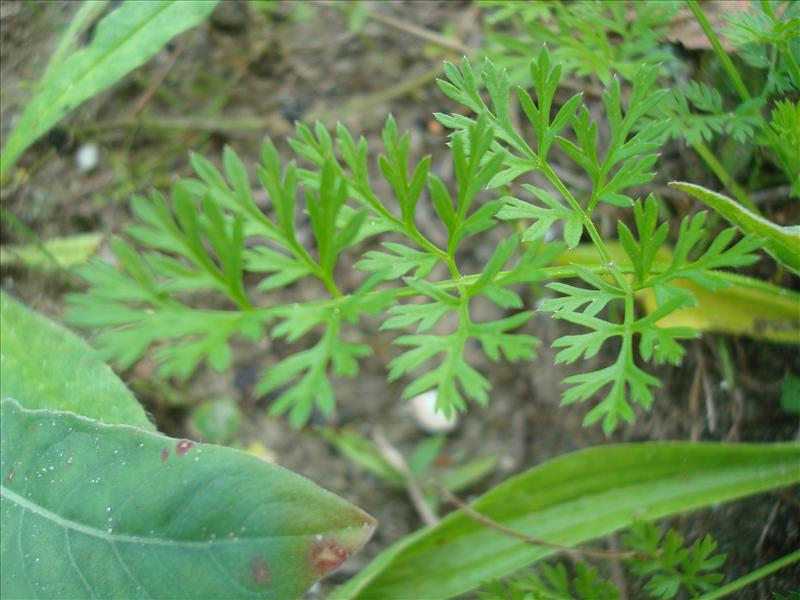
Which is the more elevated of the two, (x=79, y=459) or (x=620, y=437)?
(x=79, y=459)

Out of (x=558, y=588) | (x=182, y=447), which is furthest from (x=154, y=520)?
(x=558, y=588)

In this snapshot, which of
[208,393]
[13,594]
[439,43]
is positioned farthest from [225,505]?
[439,43]

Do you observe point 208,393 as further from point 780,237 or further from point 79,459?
point 780,237

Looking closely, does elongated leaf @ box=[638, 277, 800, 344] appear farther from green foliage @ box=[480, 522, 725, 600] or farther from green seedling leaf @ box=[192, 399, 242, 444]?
green seedling leaf @ box=[192, 399, 242, 444]

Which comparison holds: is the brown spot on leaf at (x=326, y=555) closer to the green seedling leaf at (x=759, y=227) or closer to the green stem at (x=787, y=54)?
the green seedling leaf at (x=759, y=227)

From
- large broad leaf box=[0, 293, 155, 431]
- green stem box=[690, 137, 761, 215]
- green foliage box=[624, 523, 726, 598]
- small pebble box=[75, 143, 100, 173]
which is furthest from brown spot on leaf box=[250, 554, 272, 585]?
small pebble box=[75, 143, 100, 173]

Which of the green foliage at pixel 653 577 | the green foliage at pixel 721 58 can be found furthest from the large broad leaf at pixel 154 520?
the green foliage at pixel 721 58
